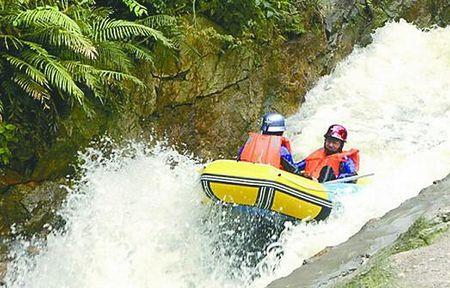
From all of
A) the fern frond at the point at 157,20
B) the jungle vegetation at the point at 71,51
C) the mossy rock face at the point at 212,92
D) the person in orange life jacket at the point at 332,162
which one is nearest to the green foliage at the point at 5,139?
the jungle vegetation at the point at 71,51

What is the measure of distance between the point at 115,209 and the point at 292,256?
2.14 m

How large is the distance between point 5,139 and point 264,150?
2564 mm

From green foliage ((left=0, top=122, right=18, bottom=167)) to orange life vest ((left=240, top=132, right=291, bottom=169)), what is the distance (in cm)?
233

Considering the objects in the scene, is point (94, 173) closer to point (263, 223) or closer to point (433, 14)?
point (263, 223)

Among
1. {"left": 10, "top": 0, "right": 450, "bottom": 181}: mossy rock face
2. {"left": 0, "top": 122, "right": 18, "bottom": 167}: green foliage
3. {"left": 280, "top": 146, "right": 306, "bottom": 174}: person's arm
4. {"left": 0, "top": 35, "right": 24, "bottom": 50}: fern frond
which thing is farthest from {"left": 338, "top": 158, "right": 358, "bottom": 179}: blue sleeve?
{"left": 0, "top": 35, "right": 24, "bottom": 50}: fern frond

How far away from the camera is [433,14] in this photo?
36.8ft

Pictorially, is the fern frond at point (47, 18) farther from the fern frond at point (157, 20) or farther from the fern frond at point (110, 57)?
the fern frond at point (157, 20)

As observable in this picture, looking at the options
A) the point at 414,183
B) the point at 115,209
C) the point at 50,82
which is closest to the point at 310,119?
the point at 414,183

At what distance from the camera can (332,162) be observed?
625 cm

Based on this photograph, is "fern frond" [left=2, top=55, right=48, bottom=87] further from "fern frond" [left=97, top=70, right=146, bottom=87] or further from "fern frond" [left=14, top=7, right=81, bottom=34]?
"fern frond" [left=97, top=70, right=146, bottom=87]

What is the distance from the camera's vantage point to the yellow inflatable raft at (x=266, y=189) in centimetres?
514

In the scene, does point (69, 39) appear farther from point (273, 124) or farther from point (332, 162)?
point (332, 162)

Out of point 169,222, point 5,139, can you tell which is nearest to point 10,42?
point 5,139

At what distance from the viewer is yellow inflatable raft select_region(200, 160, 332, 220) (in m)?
5.14
